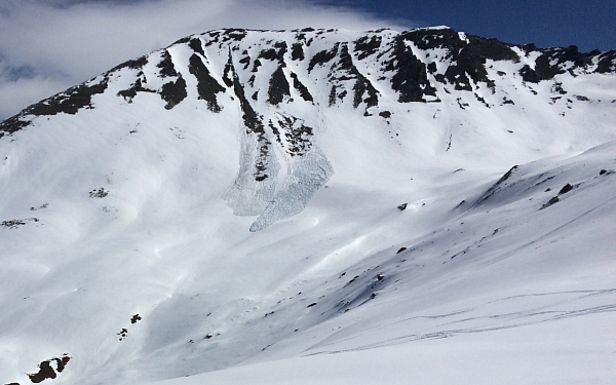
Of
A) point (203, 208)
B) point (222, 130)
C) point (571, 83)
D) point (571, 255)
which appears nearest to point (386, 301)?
point (571, 255)

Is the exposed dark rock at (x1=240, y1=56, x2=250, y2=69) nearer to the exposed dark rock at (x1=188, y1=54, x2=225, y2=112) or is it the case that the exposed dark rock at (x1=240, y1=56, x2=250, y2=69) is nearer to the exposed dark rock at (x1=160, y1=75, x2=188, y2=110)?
the exposed dark rock at (x1=188, y1=54, x2=225, y2=112)

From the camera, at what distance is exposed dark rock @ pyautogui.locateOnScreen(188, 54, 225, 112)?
81.4 m

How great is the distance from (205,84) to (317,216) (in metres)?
42.9

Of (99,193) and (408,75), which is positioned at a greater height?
(408,75)

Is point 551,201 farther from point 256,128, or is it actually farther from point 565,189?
point 256,128

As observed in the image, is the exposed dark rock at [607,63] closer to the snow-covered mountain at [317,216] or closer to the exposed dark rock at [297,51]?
the snow-covered mountain at [317,216]

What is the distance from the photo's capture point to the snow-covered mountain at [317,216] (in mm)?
11367

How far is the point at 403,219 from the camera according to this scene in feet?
153

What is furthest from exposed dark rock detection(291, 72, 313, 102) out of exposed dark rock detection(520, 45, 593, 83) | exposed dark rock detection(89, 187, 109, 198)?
exposed dark rock detection(520, 45, 593, 83)

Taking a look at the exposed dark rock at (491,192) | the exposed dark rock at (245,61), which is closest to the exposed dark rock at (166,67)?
the exposed dark rock at (245,61)

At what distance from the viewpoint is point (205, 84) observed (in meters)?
86.6

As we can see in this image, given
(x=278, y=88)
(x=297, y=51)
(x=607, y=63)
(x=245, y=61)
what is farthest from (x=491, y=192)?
(x=607, y=63)

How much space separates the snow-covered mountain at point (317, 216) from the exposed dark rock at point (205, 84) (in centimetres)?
42

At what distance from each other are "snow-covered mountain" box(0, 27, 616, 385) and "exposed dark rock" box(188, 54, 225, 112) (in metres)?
0.42
